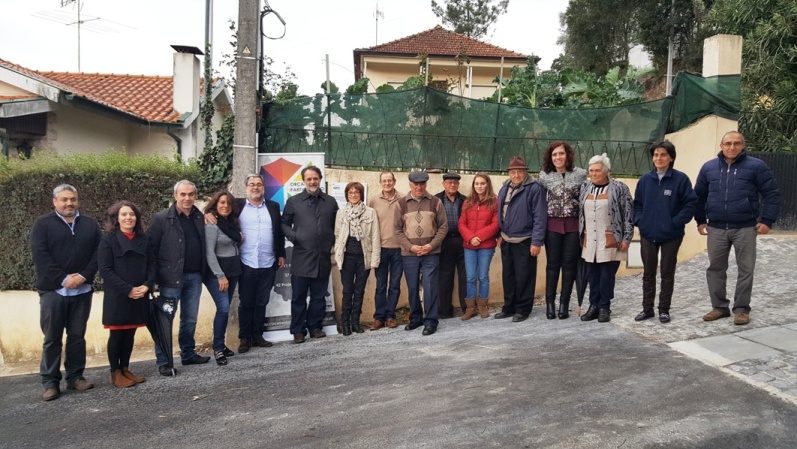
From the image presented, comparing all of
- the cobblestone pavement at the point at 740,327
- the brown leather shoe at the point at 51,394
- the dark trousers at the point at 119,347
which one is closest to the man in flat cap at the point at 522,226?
the cobblestone pavement at the point at 740,327

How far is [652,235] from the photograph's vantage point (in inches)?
237

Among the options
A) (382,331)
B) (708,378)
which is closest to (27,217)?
(382,331)

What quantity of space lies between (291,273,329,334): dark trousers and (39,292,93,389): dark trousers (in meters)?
2.12

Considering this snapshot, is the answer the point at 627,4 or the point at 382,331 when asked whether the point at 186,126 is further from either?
the point at 627,4

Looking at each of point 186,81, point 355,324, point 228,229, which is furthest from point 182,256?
point 186,81

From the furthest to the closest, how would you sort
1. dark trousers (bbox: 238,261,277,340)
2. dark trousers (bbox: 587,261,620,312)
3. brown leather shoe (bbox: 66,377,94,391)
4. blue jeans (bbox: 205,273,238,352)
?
dark trousers (bbox: 238,261,277,340) < dark trousers (bbox: 587,261,620,312) < blue jeans (bbox: 205,273,238,352) < brown leather shoe (bbox: 66,377,94,391)

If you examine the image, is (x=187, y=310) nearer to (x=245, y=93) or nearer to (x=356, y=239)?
(x=356, y=239)

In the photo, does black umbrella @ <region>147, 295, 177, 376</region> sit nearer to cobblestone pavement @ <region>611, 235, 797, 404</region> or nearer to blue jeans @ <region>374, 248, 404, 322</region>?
blue jeans @ <region>374, 248, 404, 322</region>

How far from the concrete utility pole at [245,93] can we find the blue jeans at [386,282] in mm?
1904

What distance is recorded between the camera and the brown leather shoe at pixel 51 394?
5184 mm

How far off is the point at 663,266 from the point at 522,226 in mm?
1521

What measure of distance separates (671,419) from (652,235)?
255cm

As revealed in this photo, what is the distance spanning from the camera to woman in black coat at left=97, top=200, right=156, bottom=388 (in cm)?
521

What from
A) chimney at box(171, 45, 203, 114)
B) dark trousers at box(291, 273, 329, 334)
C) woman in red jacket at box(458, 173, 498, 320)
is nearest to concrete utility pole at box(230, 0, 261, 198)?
dark trousers at box(291, 273, 329, 334)
